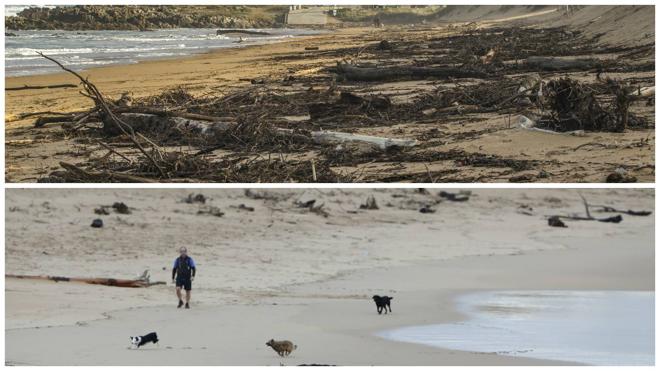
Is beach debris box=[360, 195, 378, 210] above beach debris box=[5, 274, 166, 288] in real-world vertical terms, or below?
below

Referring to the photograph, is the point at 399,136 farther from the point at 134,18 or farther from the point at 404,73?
the point at 134,18

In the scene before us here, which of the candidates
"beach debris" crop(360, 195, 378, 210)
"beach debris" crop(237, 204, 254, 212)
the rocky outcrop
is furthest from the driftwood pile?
the rocky outcrop

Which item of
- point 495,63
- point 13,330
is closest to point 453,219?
point 495,63

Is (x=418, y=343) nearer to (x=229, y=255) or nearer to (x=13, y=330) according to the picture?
(x=13, y=330)

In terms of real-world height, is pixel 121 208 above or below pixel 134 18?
below

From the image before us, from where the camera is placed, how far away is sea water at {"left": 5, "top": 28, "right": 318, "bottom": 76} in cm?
2553

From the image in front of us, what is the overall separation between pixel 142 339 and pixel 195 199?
820 cm

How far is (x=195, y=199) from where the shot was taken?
50.2ft

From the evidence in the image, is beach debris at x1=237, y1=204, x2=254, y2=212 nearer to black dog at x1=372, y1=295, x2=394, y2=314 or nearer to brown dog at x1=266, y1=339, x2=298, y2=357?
black dog at x1=372, y1=295, x2=394, y2=314

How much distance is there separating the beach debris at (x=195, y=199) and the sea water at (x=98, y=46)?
7.86 metres

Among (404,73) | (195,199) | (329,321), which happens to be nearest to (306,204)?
(195,199)

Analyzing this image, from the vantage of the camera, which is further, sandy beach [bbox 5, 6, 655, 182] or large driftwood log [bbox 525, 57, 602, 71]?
large driftwood log [bbox 525, 57, 602, 71]

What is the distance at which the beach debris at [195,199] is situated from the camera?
1521cm

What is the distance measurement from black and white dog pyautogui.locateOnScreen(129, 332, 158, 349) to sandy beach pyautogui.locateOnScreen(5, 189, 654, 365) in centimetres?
8
